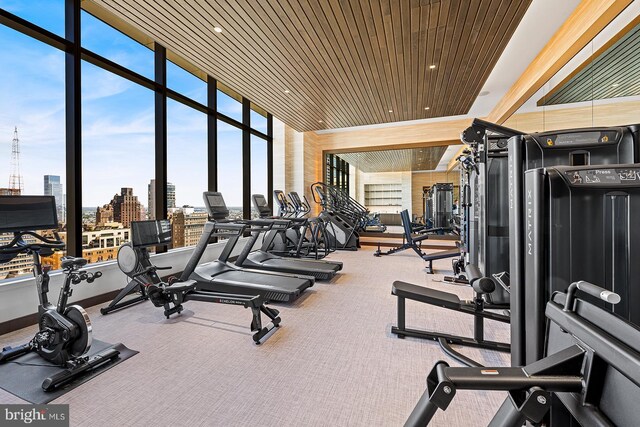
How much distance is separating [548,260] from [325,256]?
18.5 ft

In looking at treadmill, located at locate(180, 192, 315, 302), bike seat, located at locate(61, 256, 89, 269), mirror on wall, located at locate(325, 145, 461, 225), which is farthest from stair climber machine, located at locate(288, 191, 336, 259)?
mirror on wall, located at locate(325, 145, 461, 225)

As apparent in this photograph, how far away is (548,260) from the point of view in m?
1.15

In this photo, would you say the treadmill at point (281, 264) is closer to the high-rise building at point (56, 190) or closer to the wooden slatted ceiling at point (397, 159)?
the high-rise building at point (56, 190)

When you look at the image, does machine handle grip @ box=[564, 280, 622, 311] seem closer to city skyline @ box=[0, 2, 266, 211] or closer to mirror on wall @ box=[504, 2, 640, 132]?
mirror on wall @ box=[504, 2, 640, 132]

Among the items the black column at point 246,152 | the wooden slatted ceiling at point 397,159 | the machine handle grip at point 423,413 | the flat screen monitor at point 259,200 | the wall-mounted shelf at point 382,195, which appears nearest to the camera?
the machine handle grip at point 423,413

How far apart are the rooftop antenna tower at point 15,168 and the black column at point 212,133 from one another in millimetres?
2769

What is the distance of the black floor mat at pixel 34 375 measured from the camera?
1810 millimetres

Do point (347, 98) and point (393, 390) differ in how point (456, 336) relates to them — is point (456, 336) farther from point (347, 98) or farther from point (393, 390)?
point (347, 98)

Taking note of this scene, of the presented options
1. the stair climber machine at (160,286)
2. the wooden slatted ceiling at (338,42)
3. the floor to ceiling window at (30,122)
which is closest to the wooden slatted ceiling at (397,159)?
the wooden slatted ceiling at (338,42)

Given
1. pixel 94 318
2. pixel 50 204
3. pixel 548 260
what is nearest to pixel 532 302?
pixel 548 260

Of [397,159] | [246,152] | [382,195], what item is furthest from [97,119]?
[382,195]

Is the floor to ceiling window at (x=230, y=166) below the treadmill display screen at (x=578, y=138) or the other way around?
the other way around

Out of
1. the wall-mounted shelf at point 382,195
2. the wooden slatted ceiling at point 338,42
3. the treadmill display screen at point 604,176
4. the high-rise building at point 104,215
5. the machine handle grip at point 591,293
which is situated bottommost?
the machine handle grip at point 591,293

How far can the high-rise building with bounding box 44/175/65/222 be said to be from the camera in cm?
321
